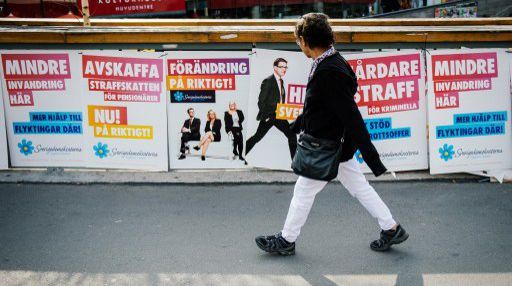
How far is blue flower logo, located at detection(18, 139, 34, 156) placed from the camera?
647 centimetres

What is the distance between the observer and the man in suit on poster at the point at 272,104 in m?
6.09

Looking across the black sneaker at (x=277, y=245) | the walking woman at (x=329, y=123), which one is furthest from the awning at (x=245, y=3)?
the black sneaker at (x=277, y=245)

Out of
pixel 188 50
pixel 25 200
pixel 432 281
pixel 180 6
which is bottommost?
pixel 432 281

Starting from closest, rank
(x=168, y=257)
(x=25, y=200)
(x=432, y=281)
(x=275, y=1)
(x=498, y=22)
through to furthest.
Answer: (x=432, y=281) < (x=168, y=257) < (x=25, y=200) < (x=498, y=22) < (x=275, y=1)

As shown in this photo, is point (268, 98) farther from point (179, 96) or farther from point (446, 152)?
point (446, 152)

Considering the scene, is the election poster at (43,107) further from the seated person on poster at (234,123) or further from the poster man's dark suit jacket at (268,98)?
the poster man's dark suit jacket at (268,98)

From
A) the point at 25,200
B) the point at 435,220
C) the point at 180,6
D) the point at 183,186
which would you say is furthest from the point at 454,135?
the point at 180,6

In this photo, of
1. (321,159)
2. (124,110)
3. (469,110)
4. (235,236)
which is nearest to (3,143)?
(124,110)

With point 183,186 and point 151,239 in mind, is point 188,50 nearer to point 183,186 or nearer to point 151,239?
point 183,186

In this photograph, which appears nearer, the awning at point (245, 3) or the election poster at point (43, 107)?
the election poster at point (43, 107)

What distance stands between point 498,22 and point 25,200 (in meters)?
5.27

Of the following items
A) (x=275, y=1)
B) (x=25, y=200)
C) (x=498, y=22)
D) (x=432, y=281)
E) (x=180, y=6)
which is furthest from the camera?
(x=275, y=1)

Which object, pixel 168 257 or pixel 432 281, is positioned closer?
pixel 432 281

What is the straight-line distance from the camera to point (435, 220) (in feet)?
16.8
